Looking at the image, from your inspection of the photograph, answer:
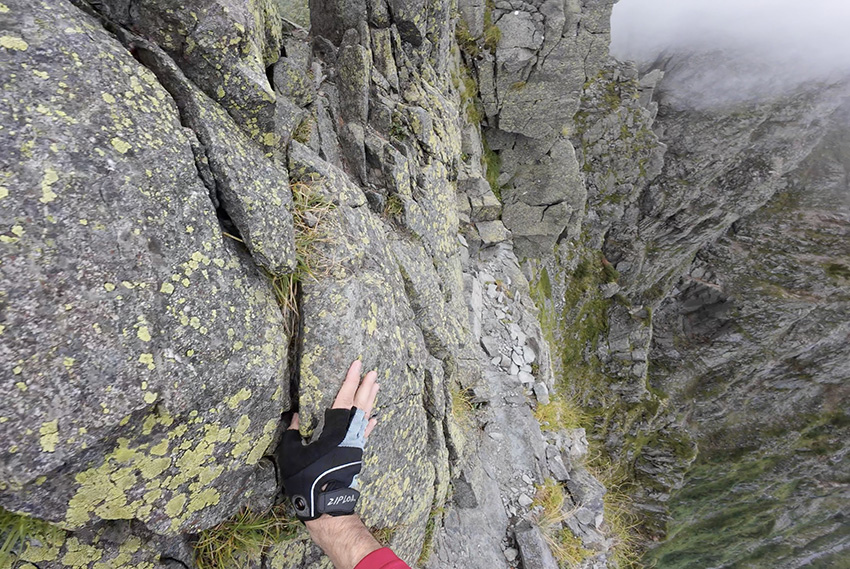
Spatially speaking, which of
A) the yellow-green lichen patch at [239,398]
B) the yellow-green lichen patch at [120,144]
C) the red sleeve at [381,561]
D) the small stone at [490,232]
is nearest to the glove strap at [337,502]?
the red sleeve at [381,561]

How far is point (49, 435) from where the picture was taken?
2.33 metres

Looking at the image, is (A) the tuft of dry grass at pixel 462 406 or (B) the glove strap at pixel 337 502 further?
(A) the tuft of dry grass at pixel 462 406

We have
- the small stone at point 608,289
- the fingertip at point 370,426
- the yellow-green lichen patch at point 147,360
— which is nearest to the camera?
the yellow-green lichen patch at point 147,360

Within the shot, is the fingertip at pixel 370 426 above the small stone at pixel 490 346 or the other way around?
above

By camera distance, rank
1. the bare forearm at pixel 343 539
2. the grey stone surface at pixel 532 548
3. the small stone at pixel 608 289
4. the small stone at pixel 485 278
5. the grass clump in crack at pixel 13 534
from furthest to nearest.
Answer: the small stone at pixel 608 289 → the small stone at pixel 485 278 → the grey stone surface at pixel 532 548 → the bare forearm at pixel 343 539 → the grass clump in crack at pixel 13 534

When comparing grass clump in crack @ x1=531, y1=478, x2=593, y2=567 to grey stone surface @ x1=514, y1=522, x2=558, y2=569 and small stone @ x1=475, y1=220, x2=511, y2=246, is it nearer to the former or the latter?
grey stone surface @ x1=514, y1=522, x2=558, y2=569

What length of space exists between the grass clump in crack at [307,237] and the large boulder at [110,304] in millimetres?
525

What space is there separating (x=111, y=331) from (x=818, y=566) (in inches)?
2868

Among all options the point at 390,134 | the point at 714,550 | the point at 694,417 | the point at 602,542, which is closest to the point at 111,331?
the point at 390,134

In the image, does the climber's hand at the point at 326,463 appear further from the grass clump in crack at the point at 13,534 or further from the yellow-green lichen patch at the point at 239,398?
the grass clump in crack at the point at 13,534

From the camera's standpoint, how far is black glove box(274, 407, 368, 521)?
3.69m

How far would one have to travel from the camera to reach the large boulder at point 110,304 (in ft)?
7.50

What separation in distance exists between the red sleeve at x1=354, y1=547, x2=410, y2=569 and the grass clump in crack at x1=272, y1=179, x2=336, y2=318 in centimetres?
247

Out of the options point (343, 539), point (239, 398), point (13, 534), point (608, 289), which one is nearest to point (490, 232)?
point (343, 539)
